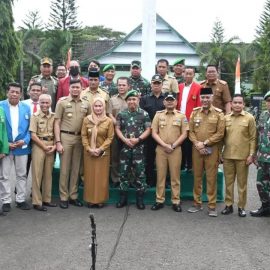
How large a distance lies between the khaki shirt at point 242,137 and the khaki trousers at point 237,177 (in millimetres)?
107

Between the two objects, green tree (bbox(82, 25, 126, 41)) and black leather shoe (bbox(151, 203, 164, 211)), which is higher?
green tree (bbox(82, 25, 126, 41))

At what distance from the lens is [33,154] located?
20.3ft

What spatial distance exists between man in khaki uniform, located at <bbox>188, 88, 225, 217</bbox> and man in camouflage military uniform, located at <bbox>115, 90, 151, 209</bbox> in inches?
27.2

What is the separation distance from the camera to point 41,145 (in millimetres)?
6105

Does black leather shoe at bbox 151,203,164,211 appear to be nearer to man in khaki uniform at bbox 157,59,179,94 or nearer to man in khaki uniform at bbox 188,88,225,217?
man in khaki uniform at bbox 188,88,225,217

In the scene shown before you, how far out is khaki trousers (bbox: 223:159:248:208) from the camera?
19.4ft

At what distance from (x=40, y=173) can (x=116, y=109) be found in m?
1.47

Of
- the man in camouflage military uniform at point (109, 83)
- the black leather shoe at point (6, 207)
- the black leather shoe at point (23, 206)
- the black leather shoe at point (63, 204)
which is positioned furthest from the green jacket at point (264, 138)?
the black leather shoe at point (6, 207)

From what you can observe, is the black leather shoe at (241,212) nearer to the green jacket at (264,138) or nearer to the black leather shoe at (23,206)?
the green jacket at (264,138)

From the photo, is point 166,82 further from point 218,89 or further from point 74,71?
point 74,71

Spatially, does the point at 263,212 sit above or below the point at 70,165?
below

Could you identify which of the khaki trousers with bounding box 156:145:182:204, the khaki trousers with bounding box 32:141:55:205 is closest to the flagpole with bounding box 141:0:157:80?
the khaki trousers with bounding box 156:145:182:204

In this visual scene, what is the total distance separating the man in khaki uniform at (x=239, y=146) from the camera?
5.89 metres

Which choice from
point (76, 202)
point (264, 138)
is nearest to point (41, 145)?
point (76, 202)
